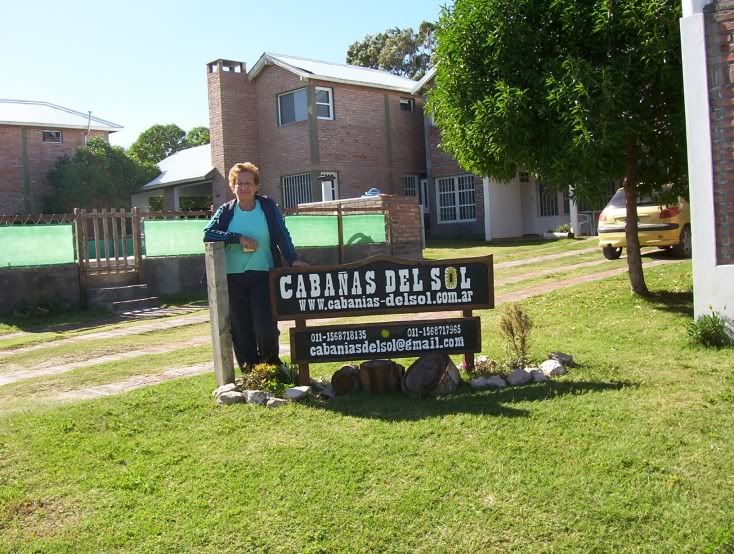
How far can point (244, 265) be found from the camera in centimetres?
631

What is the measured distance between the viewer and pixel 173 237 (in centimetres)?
1412

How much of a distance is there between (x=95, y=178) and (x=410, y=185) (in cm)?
1227

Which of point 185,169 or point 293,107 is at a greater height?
point 293,107

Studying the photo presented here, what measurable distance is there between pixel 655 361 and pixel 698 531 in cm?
330

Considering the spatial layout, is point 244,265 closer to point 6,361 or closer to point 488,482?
point 488,482

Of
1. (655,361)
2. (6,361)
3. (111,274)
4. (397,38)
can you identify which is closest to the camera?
(655,361)

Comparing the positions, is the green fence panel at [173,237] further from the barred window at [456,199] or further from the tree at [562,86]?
the barred window at [456,199]

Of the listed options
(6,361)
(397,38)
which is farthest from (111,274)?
(397,38)

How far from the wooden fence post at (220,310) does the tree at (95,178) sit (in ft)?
81.2

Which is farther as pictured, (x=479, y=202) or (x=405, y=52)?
(x=405, y=52)

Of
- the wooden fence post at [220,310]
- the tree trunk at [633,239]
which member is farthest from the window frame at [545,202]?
the wooden fence post at [220,310]

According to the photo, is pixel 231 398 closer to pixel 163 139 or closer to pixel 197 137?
pixel 163 139

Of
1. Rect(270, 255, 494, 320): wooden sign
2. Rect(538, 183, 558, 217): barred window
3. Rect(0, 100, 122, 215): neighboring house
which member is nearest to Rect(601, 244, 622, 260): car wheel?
Rect(270, 255, 494, 320): wooden sign

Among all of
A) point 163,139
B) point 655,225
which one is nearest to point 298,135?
point 655,225
